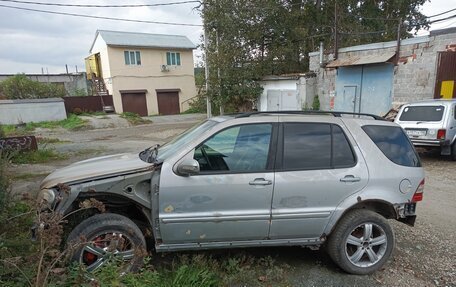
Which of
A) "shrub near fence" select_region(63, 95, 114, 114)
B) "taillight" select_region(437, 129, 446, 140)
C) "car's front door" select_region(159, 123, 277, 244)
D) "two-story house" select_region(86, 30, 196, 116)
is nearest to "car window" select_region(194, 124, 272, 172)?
"car's front door" select_region(159, 123, 277, 244)

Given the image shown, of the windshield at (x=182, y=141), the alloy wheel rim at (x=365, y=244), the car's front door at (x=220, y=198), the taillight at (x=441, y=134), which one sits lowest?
the alloy wheel rim at (x=365, y=244)

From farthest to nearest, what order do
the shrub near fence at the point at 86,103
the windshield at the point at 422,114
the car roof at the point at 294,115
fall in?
the shrub near fence at the point at 86,103
the windshield at the point at 422,114
the car roof at the point at 294,115

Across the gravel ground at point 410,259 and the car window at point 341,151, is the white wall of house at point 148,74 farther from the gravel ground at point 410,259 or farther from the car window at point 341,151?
the car window at point 341,151

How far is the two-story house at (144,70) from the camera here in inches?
1021

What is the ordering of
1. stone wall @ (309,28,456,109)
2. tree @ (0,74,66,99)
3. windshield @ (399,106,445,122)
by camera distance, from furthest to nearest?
tree @ (0,74,66,99), stone wall @ (309,28,456,109), windshield @ (399,106,445,122)

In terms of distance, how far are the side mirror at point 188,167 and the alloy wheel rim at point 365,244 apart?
1710mm

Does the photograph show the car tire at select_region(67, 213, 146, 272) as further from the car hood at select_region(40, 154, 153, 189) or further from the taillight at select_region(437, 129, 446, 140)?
the taillight at select_region(437, 129, 446, 140)

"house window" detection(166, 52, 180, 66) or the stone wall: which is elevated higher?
"house window" detection(166, 52, 180, 66)

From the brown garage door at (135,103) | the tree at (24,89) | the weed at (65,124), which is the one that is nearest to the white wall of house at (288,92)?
the weed at (65,124)

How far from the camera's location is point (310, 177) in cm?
294

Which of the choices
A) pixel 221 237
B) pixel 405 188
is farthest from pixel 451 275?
pixel 221 237

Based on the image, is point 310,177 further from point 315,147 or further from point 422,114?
point 422,114

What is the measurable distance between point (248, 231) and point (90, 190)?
155cm

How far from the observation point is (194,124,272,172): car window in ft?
9.72
